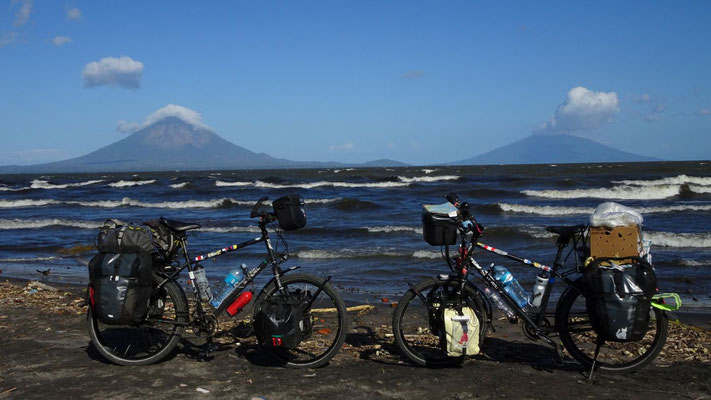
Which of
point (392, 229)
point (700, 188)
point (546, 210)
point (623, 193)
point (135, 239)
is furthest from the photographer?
point (700, 188)

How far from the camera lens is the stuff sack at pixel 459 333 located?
454 cm

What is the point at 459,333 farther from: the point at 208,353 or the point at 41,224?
the point at 41,224

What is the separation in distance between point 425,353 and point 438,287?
29.0 inches

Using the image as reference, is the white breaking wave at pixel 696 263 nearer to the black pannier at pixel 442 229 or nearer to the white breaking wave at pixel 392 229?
the white breaking wave at pixel 392 229

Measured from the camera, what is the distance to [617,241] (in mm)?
4477

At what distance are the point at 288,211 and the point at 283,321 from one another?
2.98ft

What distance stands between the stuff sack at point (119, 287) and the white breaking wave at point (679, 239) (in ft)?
38.6

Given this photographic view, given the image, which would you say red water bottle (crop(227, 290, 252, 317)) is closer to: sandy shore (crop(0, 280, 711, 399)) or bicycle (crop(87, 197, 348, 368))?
bicycle (crop(87, 197, 348, 368))

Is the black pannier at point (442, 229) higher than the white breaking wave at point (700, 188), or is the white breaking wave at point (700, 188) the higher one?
the black pannier at point (442, 229)

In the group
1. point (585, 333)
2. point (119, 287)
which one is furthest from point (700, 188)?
point (119, 287)

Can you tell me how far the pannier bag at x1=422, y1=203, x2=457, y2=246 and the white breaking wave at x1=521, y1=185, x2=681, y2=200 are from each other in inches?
1011

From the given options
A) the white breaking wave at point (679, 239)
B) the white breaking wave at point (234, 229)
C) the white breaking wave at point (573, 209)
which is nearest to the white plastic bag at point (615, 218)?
the white breaking wave at point (679, 239)

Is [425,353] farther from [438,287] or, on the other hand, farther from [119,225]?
[119,225]

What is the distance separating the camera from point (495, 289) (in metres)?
4.71
